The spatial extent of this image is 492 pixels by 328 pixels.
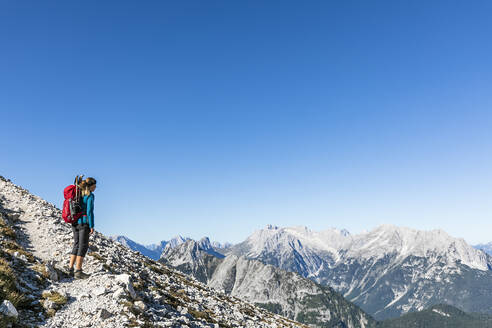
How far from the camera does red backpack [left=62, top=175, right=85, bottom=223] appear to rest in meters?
16.5

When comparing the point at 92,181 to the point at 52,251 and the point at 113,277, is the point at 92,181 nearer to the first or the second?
the point at 113,277

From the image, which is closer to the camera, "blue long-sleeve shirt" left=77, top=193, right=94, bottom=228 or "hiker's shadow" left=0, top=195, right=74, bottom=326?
"hiker's shadow" left=0, top=195, right=74, bottom=326

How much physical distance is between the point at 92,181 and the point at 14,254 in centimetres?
695

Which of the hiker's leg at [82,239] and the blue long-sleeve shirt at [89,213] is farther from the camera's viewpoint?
the blue long-sleeve shirt at [89,213]

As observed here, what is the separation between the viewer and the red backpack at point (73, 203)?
1652 cm

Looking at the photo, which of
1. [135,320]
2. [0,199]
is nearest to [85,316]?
[135,320]

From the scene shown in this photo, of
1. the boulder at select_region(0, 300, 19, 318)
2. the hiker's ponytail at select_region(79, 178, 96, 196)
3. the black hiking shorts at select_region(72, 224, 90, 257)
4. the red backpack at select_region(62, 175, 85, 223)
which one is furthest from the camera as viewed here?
the hiker's ponytail at select_region(79, 178, 96, 196)

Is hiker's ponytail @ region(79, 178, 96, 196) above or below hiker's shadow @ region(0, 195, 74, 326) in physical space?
above

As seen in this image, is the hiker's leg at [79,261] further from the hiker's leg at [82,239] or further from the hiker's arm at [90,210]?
the hiker's arm at [90,210]

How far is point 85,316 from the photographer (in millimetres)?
12992

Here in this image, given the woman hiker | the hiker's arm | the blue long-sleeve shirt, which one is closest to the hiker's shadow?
the woman hiker

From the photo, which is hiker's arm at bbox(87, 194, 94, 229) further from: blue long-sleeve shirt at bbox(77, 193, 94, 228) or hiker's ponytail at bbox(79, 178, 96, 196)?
hiker's ponytail at bbox(79, 178, 96, 196)

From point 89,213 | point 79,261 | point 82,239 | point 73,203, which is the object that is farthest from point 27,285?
point 73,203

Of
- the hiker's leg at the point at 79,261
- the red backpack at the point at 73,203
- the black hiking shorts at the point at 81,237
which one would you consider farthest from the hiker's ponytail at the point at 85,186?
the hiker's leg at the point at 79,261
